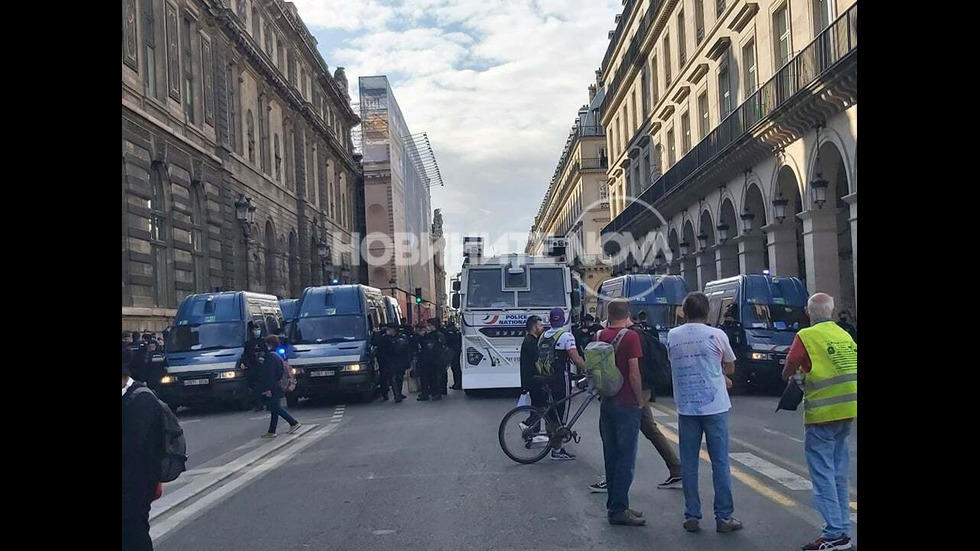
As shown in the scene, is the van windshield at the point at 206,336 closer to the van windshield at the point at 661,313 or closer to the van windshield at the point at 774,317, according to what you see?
the van windshield at the point at 661,313

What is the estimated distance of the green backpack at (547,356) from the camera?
1113 cm

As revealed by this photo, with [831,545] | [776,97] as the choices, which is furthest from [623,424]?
[776,97]

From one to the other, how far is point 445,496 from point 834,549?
144 inches

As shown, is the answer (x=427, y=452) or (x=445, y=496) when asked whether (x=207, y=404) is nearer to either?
(x=427, y=452)

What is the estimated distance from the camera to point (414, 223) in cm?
9750

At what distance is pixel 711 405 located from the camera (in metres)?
7.21

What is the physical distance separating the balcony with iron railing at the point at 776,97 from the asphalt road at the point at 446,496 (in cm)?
958

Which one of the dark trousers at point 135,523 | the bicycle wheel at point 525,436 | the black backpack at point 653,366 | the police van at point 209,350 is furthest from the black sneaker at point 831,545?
the police van at point 209,350

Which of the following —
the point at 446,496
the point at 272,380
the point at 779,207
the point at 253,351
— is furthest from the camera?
the point at 779,207

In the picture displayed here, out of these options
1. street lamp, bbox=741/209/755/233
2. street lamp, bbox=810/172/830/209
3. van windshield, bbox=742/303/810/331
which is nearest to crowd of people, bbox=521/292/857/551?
van windshield, bbox=742/303/810/331

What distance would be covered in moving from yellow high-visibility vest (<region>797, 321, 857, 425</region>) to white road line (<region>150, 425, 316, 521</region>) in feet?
18.7

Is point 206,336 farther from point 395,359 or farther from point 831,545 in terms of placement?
point 831,545

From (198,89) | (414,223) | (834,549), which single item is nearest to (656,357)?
(834,549)

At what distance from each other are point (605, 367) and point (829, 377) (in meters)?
1.82
